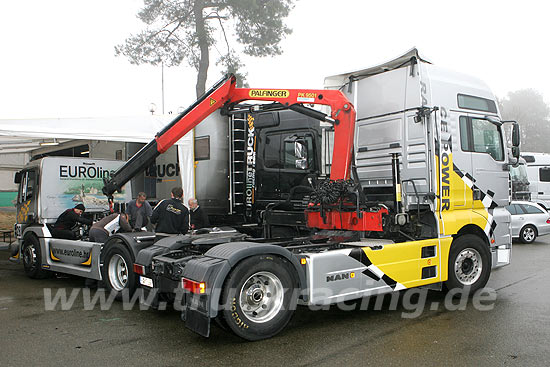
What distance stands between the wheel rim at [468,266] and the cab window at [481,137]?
1521 millimetres

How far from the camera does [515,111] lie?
225ft

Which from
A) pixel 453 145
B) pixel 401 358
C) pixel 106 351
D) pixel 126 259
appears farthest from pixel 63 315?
pixel 453 145

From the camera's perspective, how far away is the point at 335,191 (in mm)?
6848

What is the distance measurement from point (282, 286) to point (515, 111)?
7303cm

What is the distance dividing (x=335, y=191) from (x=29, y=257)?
20.5 ft

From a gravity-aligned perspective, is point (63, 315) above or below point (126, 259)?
below

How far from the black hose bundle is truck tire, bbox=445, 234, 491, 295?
1.68 m

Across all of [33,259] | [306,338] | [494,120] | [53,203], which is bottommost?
[306,338]

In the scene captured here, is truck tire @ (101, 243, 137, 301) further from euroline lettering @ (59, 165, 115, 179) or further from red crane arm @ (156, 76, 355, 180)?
euroline lettering @ (59, 165, 115, 179)

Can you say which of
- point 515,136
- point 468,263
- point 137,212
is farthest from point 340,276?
point 137,212

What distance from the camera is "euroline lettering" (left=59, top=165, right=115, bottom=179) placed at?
390 inches

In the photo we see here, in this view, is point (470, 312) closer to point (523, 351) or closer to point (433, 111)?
point (523, 351)

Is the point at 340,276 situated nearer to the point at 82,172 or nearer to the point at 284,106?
the point at 284,106

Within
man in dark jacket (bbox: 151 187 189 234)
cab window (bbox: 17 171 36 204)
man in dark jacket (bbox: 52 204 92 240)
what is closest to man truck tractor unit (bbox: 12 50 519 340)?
man in dark jacket (bbox: 151 187 189 234)
